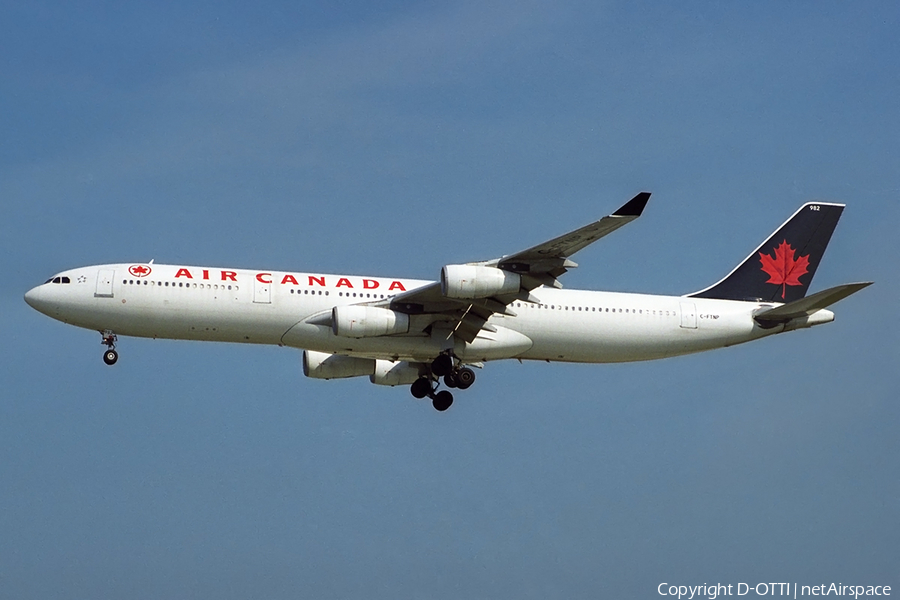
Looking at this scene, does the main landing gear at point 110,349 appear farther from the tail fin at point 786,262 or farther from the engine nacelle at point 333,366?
the tail fin at point 786,262

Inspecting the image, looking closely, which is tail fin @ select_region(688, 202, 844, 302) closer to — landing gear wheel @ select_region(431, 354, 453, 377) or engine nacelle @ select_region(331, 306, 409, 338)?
landing gear wheel @ select_region(431, 354, 453, 377)

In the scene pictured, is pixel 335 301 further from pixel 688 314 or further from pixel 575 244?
pixel 688 314

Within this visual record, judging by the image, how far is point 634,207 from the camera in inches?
1467

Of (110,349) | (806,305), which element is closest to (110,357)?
(110,349)

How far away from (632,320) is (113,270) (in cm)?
1905

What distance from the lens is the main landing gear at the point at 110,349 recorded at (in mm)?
45000

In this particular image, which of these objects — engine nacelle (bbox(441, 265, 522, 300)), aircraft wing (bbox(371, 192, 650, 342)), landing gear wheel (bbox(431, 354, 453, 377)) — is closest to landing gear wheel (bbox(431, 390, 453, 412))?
landing gear wheel (bbox(431, 354, 453, 377))

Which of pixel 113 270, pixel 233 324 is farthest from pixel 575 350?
pixel 113 270

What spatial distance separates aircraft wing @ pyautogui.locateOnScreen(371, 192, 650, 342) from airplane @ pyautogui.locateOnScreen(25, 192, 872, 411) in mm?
57

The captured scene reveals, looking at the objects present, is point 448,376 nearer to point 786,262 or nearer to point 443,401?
point 443,401

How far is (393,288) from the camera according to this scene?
151 feet

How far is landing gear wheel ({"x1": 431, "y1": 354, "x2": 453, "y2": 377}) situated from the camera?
45469 mm

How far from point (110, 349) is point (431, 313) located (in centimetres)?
1172

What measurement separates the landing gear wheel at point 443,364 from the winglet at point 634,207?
1056 cm
